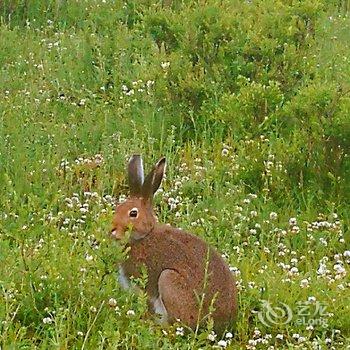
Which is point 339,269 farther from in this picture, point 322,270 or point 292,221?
point 292,221

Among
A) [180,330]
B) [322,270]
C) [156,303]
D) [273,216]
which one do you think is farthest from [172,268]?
[273,216]

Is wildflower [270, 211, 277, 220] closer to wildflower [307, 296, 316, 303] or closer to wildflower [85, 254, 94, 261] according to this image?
wildflower [307, 296, 316, 303]

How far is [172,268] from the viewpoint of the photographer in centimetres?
471

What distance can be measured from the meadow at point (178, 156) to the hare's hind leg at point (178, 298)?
8 centimetres

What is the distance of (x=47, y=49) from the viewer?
8812mm

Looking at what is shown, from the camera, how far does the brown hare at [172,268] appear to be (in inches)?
179

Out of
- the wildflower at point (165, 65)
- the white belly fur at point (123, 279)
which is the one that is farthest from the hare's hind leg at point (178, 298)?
the wildflower at point (165, 65)

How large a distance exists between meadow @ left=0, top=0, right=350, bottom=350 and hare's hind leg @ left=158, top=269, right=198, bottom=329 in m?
0.08

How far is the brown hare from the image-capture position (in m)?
4.54

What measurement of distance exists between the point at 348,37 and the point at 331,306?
18.0ft

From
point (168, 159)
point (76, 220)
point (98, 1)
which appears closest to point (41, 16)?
point (98, 1)

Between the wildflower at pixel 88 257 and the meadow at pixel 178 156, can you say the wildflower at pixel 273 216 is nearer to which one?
the meadow at pixel 178 156

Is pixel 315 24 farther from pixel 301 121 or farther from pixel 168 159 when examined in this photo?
pixel 168 159

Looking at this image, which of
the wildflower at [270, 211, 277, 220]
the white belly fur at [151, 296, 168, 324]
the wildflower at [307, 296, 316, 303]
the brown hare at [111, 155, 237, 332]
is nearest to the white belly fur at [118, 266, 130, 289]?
the brown hare at [111, 155, 237, 332]
